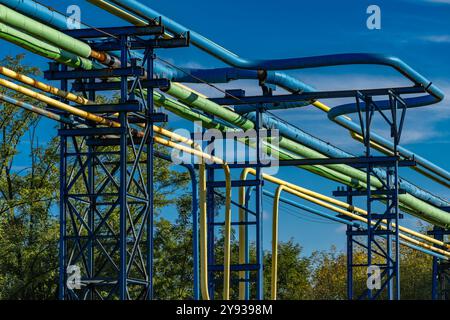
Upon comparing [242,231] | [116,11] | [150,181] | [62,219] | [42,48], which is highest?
[116,11]

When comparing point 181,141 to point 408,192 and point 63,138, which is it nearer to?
point 63,138

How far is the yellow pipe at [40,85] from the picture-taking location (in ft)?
61.6

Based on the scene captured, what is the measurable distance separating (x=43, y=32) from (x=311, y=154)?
14.5 m

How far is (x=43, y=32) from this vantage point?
19578 mm

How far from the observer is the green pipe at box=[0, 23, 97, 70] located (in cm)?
1920

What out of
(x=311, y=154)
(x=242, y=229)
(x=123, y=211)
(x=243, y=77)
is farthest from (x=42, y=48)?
(x=311, y=154)

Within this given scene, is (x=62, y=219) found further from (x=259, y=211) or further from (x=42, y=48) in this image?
(x=259, y=211)

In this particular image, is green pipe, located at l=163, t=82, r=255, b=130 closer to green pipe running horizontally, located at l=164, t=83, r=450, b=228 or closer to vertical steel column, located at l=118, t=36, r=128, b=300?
green pipe running horizontally, located at l=164, t=83, r=450, b=228

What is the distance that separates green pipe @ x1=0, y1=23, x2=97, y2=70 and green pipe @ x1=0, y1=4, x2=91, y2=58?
0.62 ft

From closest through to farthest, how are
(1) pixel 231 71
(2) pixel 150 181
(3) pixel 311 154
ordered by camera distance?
(2) pixel 150 181, (1) pixel 231 71, (3) pixel 311 154

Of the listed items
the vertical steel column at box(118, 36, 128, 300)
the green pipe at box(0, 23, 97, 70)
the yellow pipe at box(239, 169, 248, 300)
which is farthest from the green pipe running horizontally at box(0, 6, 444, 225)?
the yellow pipe at box(239, 169, 248, 300)

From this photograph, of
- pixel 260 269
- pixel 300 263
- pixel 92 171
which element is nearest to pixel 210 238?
pixel 260 269

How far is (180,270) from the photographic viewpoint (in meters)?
47.7

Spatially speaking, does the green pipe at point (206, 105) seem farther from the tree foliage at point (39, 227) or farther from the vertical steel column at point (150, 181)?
the tree foliage at point (39, 227)
